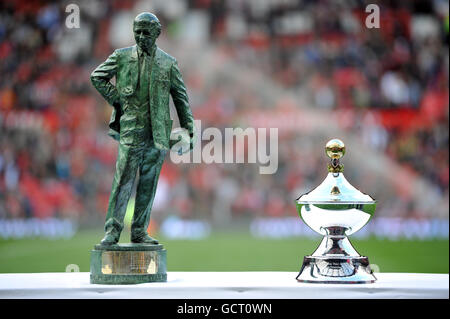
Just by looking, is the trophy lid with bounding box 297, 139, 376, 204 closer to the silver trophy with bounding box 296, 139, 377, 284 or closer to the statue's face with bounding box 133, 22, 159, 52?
the silver trophy with bounding box 296, 139, 377, 284

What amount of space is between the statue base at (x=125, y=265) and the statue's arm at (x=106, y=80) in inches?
32.3

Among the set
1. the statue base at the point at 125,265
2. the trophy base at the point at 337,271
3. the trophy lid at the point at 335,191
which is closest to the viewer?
the trophy base at the point at 337,271

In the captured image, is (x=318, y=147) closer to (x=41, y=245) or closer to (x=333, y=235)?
(x=41, y=245)

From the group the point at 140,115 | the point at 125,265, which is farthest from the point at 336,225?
the point at 140,115

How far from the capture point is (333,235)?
165 inches

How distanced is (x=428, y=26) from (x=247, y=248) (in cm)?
858

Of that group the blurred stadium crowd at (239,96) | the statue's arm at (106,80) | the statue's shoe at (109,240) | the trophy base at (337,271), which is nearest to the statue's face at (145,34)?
the statue's arm at (106,80)

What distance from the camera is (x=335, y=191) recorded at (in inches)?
163

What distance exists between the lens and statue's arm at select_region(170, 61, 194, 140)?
4555 millimetres

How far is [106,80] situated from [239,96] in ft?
52.5

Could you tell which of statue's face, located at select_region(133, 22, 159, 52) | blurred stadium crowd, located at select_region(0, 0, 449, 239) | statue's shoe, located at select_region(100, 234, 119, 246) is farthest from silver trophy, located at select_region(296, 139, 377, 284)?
blurred stadium crowd, located at select_region(0, 0, 449, 239)

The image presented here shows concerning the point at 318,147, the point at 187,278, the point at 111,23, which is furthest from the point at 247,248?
the point at 187,278

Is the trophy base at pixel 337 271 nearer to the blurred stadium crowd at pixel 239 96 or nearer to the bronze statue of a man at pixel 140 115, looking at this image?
the bronze statue of a man at pixel 140 115

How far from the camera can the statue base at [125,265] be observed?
13.7 feet
